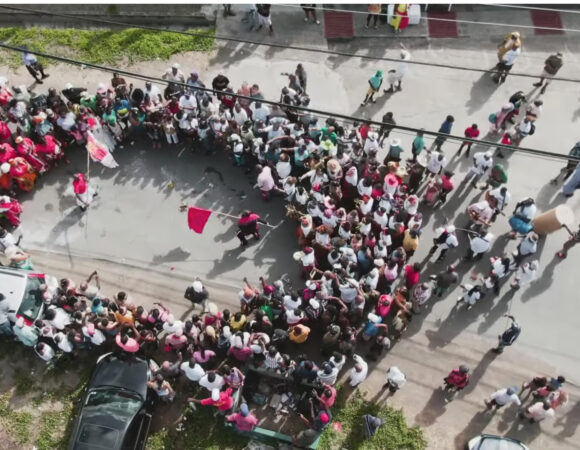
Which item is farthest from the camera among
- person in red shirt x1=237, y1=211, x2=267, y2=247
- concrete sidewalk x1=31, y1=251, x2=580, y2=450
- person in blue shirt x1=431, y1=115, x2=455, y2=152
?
person in blue shirt x1=431, y1=115, x2=455, y2=152

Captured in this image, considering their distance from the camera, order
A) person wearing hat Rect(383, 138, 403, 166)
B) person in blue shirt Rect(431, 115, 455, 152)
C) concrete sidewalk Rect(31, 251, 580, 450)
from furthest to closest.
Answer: person in blue shirt Rect(431, 115, 455, 152), person wearing hat Rect(383, 138, 403, 166), concrete sidewalk Rect(31, 251, 580, 450)

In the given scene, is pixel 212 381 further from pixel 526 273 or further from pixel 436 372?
pixel 526 273

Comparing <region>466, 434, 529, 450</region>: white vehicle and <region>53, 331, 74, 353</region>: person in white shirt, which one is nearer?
<region>466, 434, 529, 450</region>: white vehicle

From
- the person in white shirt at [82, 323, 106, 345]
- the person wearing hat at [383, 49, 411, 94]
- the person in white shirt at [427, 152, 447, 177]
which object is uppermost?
the person wearing hat at [383, 49, 411, 94]

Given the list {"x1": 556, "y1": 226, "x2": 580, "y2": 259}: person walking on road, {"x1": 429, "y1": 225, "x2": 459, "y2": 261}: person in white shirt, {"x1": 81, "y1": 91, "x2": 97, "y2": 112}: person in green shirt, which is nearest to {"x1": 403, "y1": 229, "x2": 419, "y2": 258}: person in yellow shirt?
{"x1": 429, "y1": 225, "x2": 459, "y2": 261}: person in white shirt

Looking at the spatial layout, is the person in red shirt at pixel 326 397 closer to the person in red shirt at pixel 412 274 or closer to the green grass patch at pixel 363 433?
the green grass patch at pixel 363 433

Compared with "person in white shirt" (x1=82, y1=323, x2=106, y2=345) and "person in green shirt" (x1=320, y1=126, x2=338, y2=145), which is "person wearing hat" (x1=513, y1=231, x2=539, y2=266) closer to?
"person in green shirt" (x1=320, y1=126, x2=338, y2=145)
